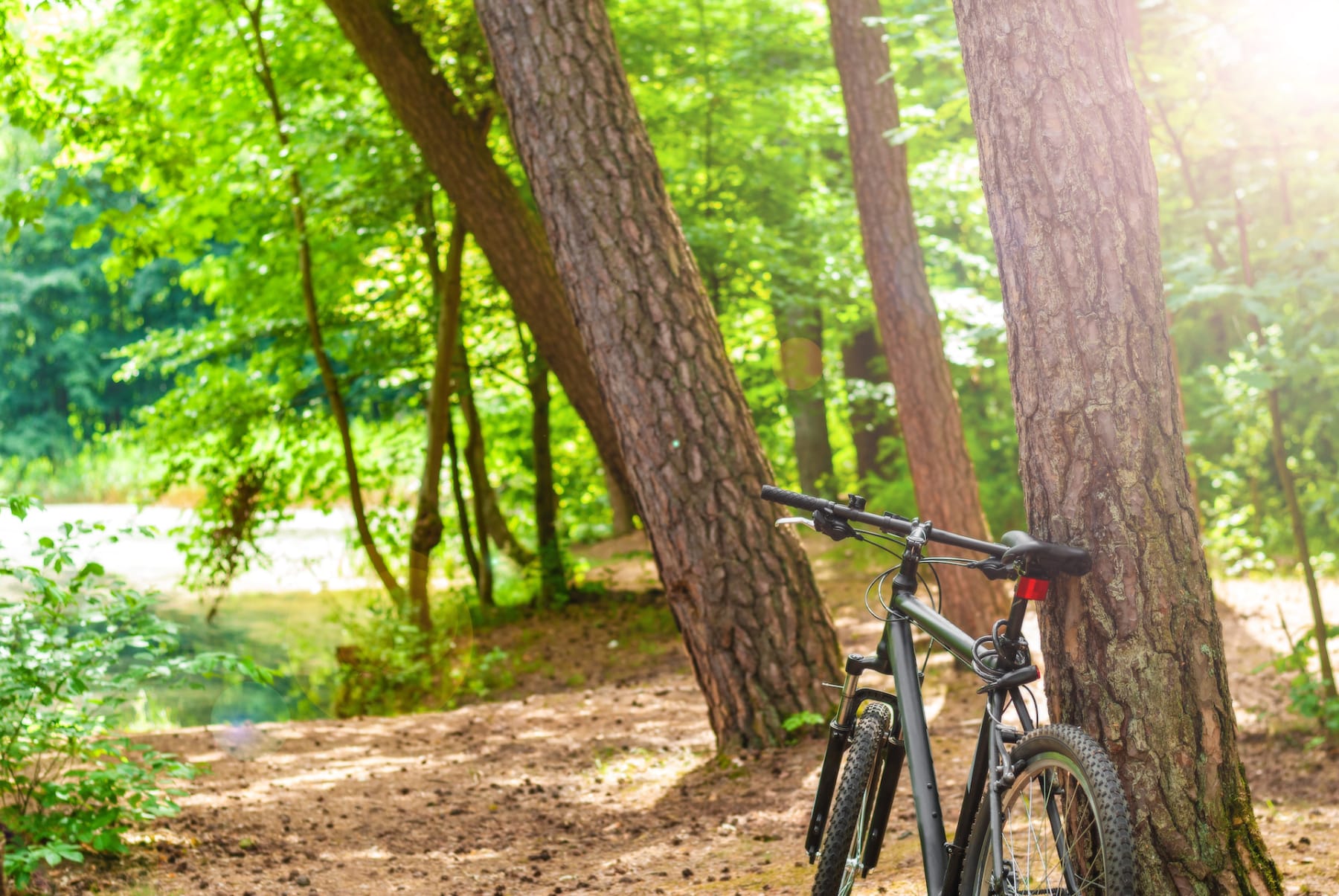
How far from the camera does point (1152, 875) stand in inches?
97.0

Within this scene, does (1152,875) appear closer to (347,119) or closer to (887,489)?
(347,119)

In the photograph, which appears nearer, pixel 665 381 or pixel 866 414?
pixel 665 381

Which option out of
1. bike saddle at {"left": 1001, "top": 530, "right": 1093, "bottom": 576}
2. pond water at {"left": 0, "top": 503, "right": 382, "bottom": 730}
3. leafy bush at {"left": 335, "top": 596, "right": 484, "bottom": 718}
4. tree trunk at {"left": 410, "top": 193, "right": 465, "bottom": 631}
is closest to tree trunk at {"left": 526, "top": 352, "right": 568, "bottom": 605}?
tree trunk at {"left": 410, "top": 193, "right": 465, "bottom": 631}

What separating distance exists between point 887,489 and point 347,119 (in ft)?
21.1

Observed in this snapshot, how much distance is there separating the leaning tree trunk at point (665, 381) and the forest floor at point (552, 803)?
16.3 inches

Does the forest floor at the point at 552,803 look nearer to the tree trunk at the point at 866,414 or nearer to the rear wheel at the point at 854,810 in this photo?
the rear wheel at the point at 854,810

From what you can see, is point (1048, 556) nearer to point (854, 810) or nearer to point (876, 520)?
point (876, 520)

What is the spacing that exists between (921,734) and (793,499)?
0.65 m

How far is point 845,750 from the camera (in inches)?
114

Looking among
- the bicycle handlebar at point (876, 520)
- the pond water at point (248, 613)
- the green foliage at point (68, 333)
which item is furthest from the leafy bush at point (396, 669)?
the green foliage at point (68, 333)

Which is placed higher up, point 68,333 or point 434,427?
point 68,333

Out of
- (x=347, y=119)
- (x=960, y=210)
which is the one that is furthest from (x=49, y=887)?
(x=960, y=210)

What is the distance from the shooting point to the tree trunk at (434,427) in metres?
8.74

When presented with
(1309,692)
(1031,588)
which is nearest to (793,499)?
(1031,588)
